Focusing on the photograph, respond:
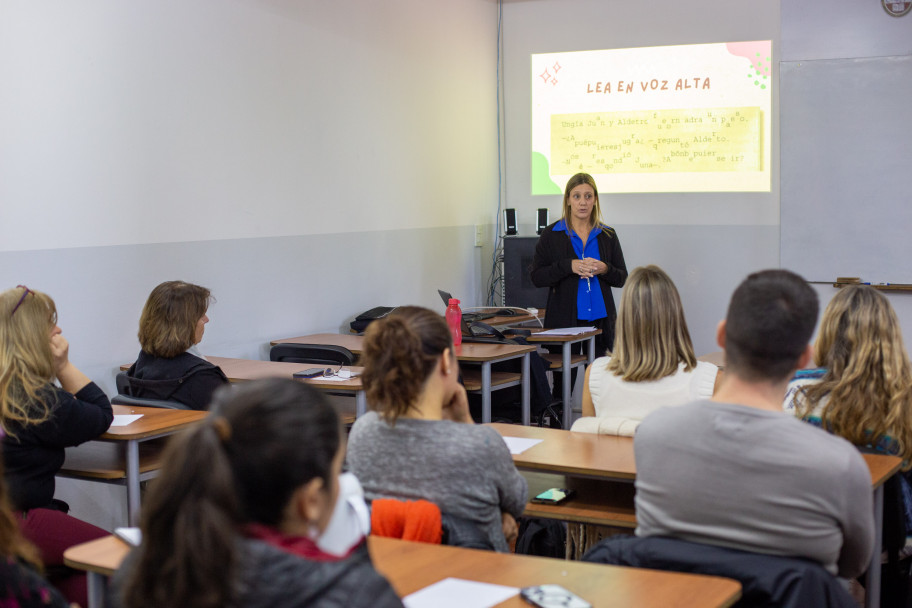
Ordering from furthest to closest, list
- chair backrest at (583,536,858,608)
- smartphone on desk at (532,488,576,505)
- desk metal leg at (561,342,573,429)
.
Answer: desk metal leg at (561,342,573,429) → smartphone on desk at (532,488,576,505) → chair backrest at (583,536,858,608)

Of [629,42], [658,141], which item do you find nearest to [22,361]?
[658,141]

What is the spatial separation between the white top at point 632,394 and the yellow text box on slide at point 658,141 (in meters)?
4.31

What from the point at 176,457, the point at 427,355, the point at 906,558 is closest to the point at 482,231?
the point at 906,558

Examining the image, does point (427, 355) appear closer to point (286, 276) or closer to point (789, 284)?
point (789, 284)

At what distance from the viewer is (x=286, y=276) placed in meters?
5.42

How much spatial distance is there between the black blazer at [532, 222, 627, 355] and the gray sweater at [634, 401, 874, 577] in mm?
3692

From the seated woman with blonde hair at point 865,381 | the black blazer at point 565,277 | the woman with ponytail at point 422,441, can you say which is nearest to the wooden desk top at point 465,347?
the black blazer at point 565,277

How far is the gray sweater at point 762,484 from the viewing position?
178cm

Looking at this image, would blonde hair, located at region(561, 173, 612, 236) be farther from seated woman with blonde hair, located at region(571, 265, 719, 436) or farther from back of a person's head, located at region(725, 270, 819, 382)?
back of a person's head, located at region(725, 270, 819, 382)

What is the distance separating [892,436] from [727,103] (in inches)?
184

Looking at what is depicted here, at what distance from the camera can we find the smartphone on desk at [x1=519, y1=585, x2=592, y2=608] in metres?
1.62

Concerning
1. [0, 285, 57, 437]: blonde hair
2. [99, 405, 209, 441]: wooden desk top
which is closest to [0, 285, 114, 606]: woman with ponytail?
[0, 285, 57, 437]: blonde hair

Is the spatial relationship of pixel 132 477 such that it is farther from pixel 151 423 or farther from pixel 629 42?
pixel 629 42

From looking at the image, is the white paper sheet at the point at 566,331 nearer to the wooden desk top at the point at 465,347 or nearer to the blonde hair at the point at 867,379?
the wooden desk top at the point at 465,347
